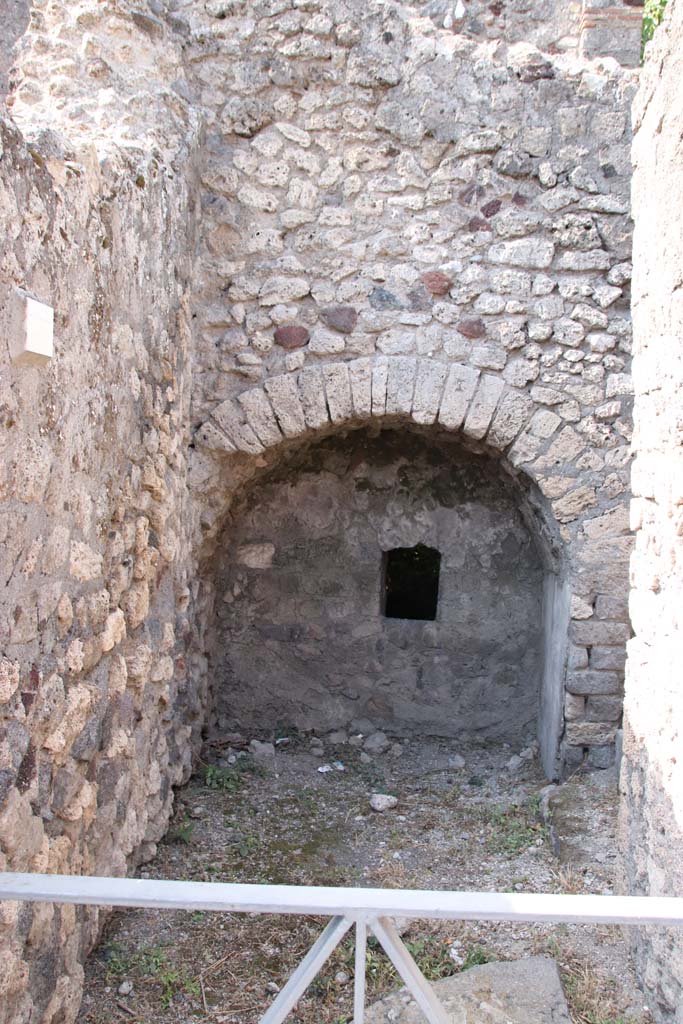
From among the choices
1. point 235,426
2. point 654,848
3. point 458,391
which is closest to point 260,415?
point 235,426

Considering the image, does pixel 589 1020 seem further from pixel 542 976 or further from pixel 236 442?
pixel 236 442

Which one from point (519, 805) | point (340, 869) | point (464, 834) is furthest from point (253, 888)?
point (519, 805)

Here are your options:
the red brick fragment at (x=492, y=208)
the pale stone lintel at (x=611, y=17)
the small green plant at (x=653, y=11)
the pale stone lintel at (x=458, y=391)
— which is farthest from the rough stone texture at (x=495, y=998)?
the small green plant at (x=653, y=11)

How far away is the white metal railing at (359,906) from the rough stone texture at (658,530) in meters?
1.02

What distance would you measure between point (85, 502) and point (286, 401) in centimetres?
154

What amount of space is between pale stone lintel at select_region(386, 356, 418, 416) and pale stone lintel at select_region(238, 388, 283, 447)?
560mm

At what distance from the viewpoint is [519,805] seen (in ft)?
13.1

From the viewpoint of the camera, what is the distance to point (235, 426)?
13.1 feet

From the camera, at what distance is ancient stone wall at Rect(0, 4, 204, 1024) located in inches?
83.3

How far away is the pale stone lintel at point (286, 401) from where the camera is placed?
395 centimetres

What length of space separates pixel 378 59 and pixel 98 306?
2.14m

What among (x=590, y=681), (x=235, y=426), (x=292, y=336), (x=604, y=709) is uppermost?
(x=292, y=336)

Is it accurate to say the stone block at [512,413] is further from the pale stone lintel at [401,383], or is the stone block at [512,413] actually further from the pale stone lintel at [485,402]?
the pale stone lintel at [401,383]

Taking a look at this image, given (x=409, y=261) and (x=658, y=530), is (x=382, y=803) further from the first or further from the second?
(x=409, y=261)
